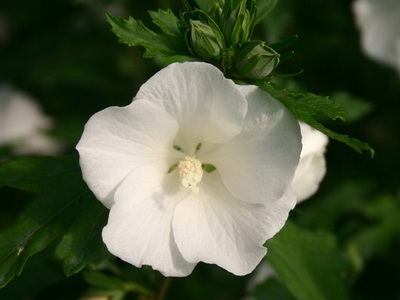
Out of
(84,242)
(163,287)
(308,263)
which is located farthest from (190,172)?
(308,263)

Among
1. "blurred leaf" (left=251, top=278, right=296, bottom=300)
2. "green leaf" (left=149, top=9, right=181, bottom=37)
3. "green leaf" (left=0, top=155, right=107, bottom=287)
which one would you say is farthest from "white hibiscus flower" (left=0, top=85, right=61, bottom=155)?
"green leaf" (left=149, top=9, right=181, bottom=37)

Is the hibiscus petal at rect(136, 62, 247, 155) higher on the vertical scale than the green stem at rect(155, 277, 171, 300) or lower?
higher

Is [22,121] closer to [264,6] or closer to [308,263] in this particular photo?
[308,263]

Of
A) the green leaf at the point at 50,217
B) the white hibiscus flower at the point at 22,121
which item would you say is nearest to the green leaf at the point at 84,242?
the green leaf at the point at 50,217

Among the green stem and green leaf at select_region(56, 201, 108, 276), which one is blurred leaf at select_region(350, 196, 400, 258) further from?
green leaf at select_region(56, 201, 108, 276)

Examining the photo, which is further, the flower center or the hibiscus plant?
the flower center

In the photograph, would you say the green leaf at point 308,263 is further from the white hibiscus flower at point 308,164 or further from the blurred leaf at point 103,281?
the blurred leaf at point 103,281

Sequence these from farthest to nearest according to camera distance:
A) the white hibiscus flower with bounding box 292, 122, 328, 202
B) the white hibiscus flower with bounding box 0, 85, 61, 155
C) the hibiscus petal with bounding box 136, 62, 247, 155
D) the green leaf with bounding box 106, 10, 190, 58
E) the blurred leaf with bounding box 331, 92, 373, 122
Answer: the white hibiscus flower with bounding box 0, 85, 61, 155, the blurred leaf with bounding box 331, 92, 373, 122, the white hibiscus flower with bounding box 292, 122, 328, 202, the green leaf with bounding box 106, 10, 190, 58, the hibiscus petal with bounding box 136, 62, 247, 155

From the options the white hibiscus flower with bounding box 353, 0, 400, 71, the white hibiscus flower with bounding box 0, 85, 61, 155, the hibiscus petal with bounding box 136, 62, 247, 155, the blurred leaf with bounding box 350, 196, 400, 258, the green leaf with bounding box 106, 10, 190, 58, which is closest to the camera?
the hibiscus petal with bounding box 136, 62, 247, 155
